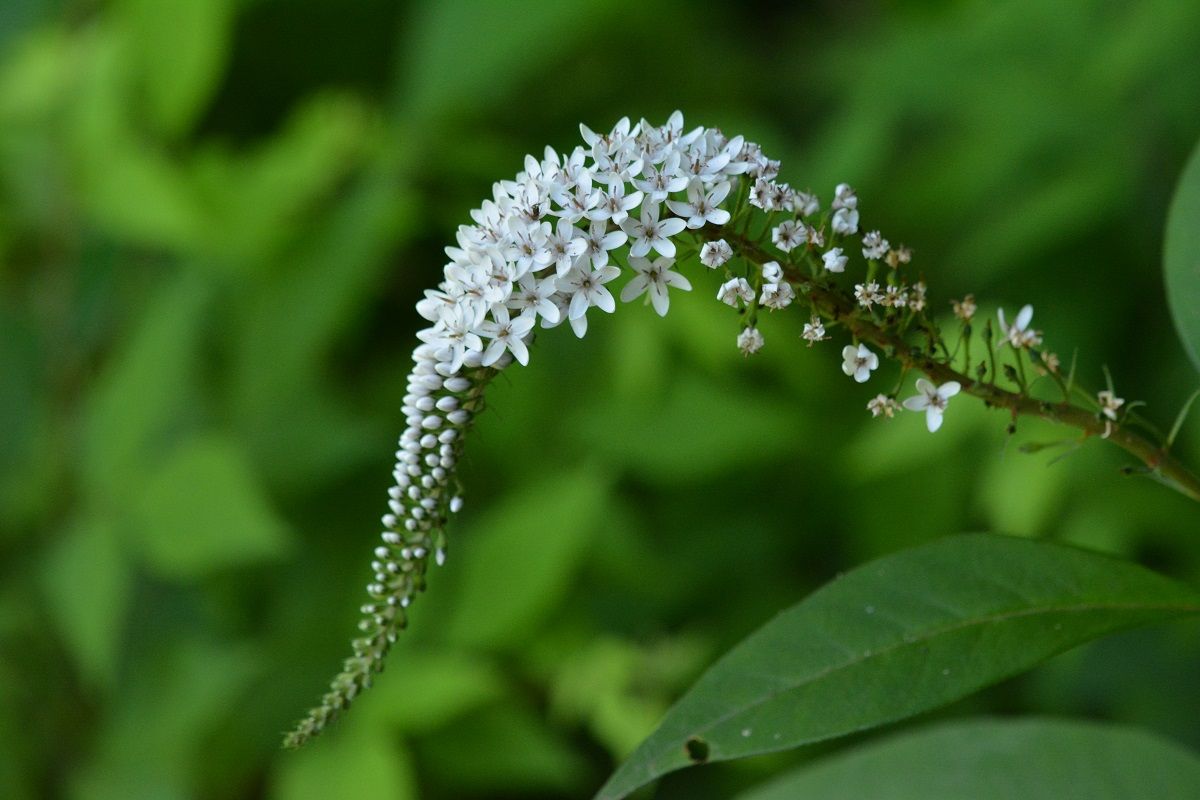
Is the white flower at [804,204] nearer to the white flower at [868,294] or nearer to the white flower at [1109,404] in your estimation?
the white flower at [868,294]

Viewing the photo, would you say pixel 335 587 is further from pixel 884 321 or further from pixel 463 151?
pixel 884 321

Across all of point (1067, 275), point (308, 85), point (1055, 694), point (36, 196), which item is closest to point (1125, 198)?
point (1067, 275)

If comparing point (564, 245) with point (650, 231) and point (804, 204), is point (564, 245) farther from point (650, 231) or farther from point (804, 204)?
point (804, 204)

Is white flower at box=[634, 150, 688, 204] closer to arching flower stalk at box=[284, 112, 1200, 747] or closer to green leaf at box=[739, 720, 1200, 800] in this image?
arching flower stalk at box=[284, 112, 1200, 747]

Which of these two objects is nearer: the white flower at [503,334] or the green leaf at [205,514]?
the white flower at [503,334]

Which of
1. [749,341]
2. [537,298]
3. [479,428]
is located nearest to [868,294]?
[749,341]

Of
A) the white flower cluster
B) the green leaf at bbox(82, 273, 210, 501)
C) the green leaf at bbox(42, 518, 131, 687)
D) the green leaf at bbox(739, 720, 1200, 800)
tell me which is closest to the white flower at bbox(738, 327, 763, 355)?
the white flower cluster

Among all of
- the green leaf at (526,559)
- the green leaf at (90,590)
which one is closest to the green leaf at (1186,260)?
the green leaf at (526,559)
